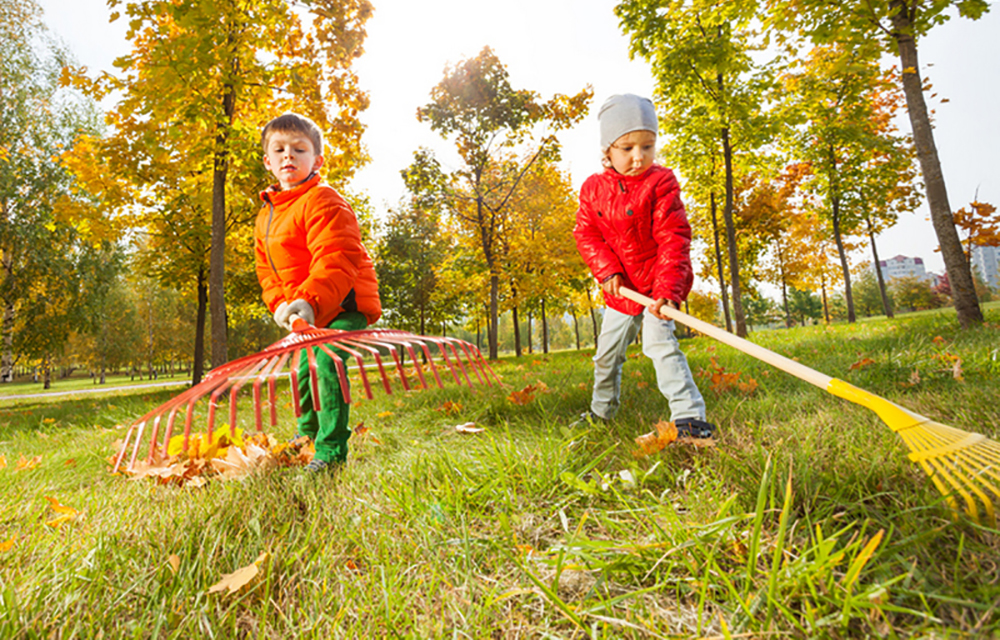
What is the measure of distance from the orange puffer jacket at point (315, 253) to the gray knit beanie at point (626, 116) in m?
1.55

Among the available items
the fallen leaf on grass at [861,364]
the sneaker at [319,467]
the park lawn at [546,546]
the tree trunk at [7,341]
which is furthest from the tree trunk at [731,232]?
the tree trunk at [7,341]

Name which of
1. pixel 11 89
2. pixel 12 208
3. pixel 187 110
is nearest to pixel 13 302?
pixel 12 208

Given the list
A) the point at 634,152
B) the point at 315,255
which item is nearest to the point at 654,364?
the point at 634,152

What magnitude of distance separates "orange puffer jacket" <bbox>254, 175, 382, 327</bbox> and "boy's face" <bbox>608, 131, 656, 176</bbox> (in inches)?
61.8

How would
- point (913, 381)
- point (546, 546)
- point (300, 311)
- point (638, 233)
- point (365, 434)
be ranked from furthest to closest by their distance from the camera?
point (365, 434)
point (913, 381)
point (638, 233)
point (300, 311)
point (546, 546)

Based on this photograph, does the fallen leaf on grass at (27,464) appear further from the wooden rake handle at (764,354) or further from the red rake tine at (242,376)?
the wooden rake handle at (764,354)

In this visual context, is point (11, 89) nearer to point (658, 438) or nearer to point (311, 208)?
point (311, 208)

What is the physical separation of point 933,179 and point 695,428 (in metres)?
6.38

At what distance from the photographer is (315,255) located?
2.19m

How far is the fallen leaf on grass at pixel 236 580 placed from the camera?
1.20 m

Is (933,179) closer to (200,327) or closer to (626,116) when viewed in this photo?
(626,116)

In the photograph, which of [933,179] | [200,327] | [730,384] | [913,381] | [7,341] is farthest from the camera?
[7,341]

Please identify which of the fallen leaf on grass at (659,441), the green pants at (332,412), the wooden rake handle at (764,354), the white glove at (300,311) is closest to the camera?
the wooden rake handle at (764,354)

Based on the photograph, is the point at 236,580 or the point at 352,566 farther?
the point at 352,566
